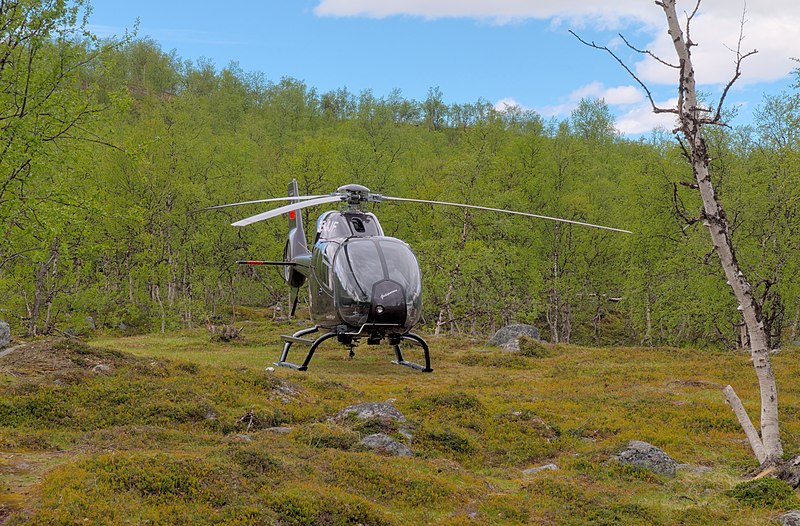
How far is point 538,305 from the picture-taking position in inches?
1410

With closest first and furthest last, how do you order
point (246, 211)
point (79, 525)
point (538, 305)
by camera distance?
point (79, 525) < point (538, 305) < point (246, 211)

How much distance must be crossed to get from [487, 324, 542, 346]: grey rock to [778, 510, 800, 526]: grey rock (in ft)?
71.4

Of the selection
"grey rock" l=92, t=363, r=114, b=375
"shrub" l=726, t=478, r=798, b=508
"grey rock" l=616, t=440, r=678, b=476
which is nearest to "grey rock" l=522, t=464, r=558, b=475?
"grey rock" l=616, t=440, r=678, b=476

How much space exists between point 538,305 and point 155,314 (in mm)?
22983

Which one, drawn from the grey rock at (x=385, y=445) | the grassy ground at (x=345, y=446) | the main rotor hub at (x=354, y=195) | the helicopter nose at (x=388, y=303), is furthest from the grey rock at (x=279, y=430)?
the main rotor hub at (x=354, y=195)

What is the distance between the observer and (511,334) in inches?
1282

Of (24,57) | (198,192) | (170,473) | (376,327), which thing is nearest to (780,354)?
(376,327)

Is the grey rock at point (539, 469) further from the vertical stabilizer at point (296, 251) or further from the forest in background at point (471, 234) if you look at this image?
the forest in background at point (471, 234)

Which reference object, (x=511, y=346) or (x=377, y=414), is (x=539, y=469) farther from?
(x=511, y=346)

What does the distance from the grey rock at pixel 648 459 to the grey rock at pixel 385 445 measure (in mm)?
4326

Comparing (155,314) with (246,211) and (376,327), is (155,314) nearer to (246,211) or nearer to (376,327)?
(246,211)

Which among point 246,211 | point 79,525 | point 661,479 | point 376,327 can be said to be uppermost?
point 246,211

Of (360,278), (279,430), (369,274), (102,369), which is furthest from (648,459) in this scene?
(102,369)

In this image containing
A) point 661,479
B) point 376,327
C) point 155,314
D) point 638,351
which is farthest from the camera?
point 155,314
